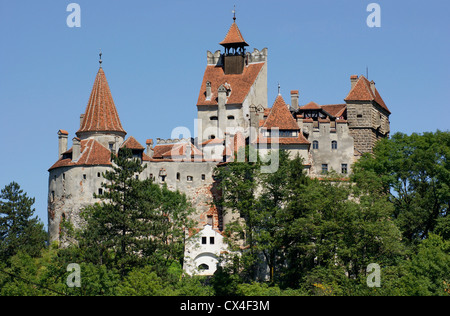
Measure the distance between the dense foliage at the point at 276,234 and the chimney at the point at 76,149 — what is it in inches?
210

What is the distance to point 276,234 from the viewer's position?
263 feet

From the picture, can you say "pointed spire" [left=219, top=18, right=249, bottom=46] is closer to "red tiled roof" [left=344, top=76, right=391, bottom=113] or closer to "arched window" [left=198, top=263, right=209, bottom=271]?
"red tiled roof" [left=344, top=76, right=391, bottom=113]

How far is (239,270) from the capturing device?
81.9 metres

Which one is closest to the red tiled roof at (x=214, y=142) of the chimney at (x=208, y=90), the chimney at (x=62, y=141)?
the chimney at (x=208, y=90)

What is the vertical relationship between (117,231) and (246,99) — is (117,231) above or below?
below

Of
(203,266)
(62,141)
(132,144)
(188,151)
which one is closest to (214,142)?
(188,151)

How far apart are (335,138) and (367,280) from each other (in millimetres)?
21591

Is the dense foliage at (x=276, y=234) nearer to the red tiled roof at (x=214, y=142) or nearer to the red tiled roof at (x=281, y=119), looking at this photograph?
the red tiled roof at (x=281, y=119)

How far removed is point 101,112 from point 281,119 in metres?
17.7

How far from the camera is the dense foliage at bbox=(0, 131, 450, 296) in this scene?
7444 cm

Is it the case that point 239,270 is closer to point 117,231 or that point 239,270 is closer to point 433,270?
point 117,231

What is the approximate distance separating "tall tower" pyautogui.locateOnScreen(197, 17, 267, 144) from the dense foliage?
1054cm

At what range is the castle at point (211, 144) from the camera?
293 feet

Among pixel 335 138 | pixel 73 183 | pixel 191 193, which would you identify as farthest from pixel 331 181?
pixel 73 183
